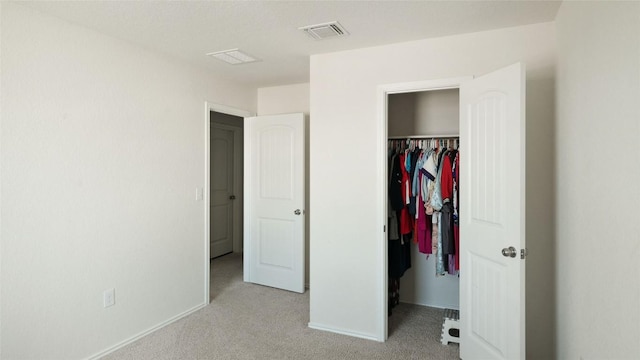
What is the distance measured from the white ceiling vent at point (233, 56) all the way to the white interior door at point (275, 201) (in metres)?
0.92

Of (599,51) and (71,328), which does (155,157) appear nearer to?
(71,328)

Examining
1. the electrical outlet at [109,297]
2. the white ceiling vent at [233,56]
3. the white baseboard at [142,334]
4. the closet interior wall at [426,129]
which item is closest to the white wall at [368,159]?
the white ceiling vent at [233,56]

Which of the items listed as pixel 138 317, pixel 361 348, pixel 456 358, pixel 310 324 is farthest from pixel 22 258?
pixel 456 358

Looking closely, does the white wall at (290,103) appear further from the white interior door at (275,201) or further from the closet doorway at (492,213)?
the closet doorway at (492,213)

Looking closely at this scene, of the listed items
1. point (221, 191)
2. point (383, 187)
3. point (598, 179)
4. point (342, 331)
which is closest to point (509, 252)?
point (598, 179)

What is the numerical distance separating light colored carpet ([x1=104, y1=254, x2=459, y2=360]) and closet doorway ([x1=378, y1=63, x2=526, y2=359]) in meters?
0.50

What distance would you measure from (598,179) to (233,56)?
2.70m

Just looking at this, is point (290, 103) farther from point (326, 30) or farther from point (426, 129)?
point (326, 30)

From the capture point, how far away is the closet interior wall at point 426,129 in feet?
11.3

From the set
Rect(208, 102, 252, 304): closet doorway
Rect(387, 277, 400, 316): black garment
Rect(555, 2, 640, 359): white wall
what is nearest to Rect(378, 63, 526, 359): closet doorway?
Rect(555, 2, 640, 359): white wall

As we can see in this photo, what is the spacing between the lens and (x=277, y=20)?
94.2 inches

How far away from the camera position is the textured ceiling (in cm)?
217

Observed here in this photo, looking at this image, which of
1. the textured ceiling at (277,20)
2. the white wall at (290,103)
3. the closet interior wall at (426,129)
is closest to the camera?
the textured ceiling at (277,20)

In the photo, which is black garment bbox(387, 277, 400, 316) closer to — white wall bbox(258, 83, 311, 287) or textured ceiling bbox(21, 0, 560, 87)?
white wall bbox(258, 83, 311, 287)
